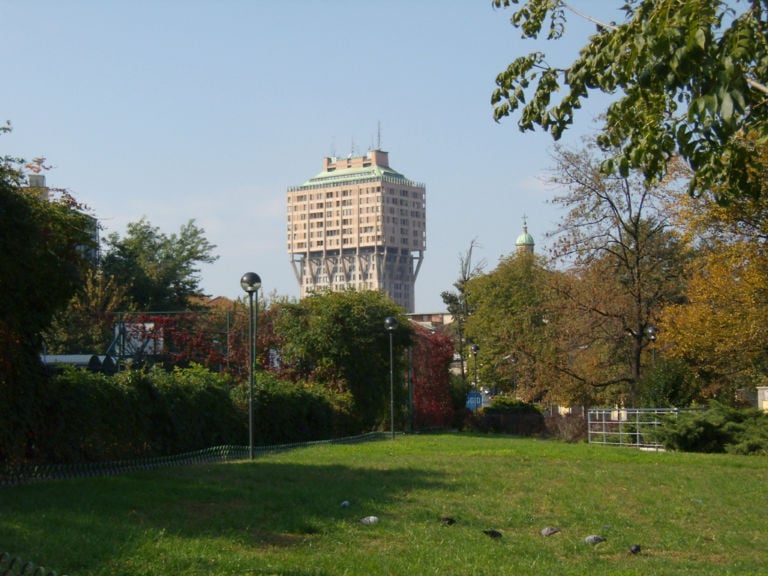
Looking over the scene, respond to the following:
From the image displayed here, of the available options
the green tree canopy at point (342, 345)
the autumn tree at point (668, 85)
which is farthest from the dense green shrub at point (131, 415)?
the green tree canopy at point (342, 345)

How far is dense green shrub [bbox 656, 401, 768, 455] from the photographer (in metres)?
25.1

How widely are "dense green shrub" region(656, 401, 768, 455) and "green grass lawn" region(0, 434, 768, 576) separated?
8.19 m

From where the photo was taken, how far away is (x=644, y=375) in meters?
35.5

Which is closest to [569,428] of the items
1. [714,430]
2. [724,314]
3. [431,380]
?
[431,380]

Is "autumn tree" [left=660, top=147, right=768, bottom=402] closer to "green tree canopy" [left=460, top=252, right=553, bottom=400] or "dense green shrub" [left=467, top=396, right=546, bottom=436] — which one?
"dense green shrub" [left=467, top=396, right=546, bottom=436]

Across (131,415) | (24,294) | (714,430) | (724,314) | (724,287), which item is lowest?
(714,430)

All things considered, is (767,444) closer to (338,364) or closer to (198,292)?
(338,364)

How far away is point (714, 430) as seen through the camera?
2562 cm

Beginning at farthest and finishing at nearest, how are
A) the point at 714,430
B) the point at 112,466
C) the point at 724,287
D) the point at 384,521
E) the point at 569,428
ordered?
1. the point at 569,428
2. the point at 724,287
3. the point at 714,430
4. the point at 112,466
5. the point at 384,521

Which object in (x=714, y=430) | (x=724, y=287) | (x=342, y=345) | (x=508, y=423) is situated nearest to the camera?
(x=714, y=430)

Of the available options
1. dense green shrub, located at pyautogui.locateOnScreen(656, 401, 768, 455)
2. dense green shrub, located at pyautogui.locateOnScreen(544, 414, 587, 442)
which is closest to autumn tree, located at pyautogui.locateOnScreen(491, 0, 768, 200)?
dense green shrub, located at pyautogui.locateOnScreen(656, 401, 768, 455)

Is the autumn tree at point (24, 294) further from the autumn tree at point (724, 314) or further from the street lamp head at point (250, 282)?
the autumn tree at point (724, 314)

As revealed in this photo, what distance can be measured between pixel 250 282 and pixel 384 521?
9321mm

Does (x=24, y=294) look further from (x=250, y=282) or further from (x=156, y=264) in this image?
(x=156, y=264)
